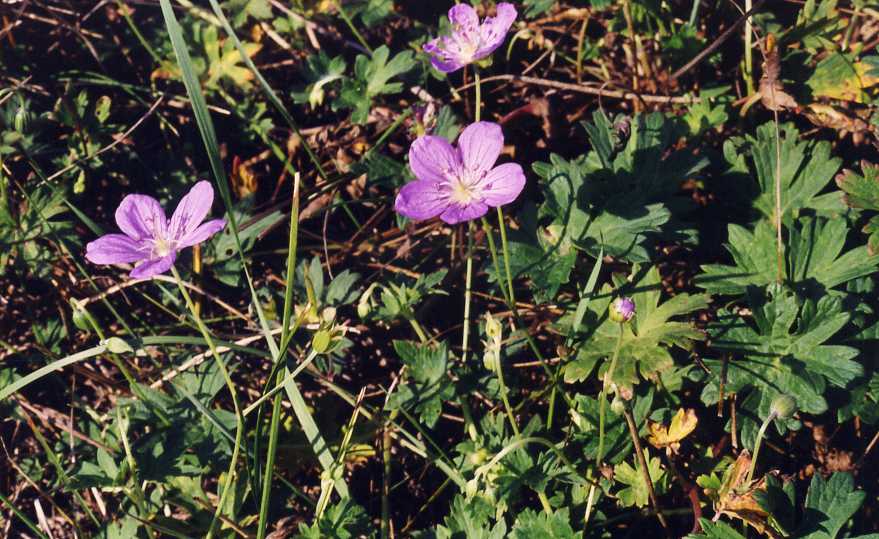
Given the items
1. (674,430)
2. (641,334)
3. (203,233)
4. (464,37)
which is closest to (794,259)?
(641,334)

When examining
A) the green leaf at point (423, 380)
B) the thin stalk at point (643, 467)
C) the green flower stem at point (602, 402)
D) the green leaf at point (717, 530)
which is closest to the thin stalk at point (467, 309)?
the green leaf at point (423, 380)

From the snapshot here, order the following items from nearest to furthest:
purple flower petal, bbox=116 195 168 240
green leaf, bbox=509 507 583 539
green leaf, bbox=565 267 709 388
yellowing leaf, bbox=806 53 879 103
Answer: green leaf, bbox=509 507 583 539, green leaf, bbox=565 267 709 388, purple flower petal, bbox=116 195 168 240, yellowing leaf, bbox=806 53 879 103

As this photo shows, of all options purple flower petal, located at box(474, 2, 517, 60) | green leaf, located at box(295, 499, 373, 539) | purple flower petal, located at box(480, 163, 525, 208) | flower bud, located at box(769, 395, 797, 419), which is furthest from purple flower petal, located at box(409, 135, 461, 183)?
flower bud, located at box(769, 395, 797, 419)

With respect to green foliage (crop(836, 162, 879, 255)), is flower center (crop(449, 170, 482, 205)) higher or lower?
higher

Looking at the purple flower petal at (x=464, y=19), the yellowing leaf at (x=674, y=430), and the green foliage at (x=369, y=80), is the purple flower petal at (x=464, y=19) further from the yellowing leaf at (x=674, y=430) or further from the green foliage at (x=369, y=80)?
the yellowing leaf at (x=674, y=430)

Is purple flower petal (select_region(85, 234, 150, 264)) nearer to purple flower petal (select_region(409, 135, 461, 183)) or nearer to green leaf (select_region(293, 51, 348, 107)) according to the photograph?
Answer: purple flower petal (select_region(409, 135, 461, 183))

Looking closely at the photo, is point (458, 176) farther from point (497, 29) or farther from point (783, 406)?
point (783, 406)

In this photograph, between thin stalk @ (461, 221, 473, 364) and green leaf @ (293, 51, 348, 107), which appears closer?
thin stalk @ (461, 221, 473, 364)
